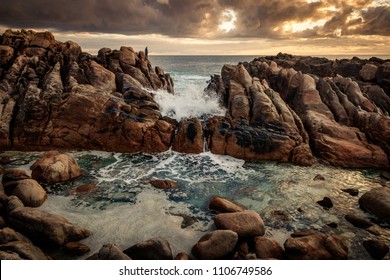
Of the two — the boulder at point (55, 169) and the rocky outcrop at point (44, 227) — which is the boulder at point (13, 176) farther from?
the rocky outcrop at point (44, 227)

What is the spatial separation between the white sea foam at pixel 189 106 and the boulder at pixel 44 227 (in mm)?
10234

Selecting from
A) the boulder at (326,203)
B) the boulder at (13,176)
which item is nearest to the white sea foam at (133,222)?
the boulder at (13,176)

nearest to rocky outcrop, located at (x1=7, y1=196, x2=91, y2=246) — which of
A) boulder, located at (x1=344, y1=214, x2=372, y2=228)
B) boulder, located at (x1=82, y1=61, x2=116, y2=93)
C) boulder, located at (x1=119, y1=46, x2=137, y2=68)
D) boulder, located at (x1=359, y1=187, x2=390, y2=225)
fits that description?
boulder, located at (x1=344, y1=214, x2=372, y2=228)

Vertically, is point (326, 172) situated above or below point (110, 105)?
below

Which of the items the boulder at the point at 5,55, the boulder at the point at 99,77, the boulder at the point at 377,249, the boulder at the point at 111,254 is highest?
the boulder at the point at 5,55

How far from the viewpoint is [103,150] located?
547 inches

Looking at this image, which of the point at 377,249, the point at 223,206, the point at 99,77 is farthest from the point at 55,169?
the point at 377,249

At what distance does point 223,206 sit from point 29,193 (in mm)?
6246

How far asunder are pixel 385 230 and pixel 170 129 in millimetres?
9997

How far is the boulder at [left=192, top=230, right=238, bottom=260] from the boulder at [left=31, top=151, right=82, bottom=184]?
640 cm

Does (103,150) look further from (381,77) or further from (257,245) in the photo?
(381,77)

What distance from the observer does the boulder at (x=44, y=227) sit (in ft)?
21.9

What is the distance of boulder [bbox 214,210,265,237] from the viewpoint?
7.19 m
